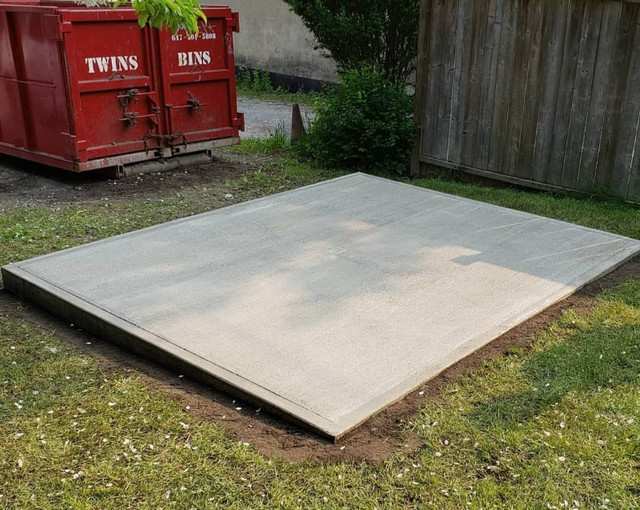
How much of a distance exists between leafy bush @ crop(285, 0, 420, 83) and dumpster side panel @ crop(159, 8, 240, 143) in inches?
52.5

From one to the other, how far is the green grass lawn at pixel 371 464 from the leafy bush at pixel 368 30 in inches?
241

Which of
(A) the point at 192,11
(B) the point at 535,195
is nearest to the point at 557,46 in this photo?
(B) the point at 535,195

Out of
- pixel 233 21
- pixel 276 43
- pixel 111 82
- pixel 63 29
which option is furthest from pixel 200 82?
pixel 276 43

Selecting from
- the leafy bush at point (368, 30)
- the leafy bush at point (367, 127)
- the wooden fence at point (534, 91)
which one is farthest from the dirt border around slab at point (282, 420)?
the leafy bush at point (368, 30)

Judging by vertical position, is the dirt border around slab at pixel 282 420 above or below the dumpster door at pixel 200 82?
below

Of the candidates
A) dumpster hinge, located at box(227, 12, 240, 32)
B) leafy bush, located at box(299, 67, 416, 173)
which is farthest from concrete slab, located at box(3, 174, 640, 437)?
dumpster hinge, located at box(227, 12, 240, 32)

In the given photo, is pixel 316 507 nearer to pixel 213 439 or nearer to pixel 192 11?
pixel 213 439

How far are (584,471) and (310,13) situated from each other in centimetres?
794

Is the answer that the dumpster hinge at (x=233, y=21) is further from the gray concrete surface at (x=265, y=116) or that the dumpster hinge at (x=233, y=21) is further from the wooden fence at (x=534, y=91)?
the wooden fence at (x=534, y=91)

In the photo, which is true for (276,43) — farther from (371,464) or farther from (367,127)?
(371,464)

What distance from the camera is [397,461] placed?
3.52 meters

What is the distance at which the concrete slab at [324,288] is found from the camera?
4164 mm

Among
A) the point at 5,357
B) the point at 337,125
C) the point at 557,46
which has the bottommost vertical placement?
the point at 5,357

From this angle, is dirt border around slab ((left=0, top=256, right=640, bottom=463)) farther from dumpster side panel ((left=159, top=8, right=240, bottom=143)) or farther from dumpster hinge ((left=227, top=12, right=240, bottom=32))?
dumpster hinge ((left=227, top=12, right=240, bottom=32))
